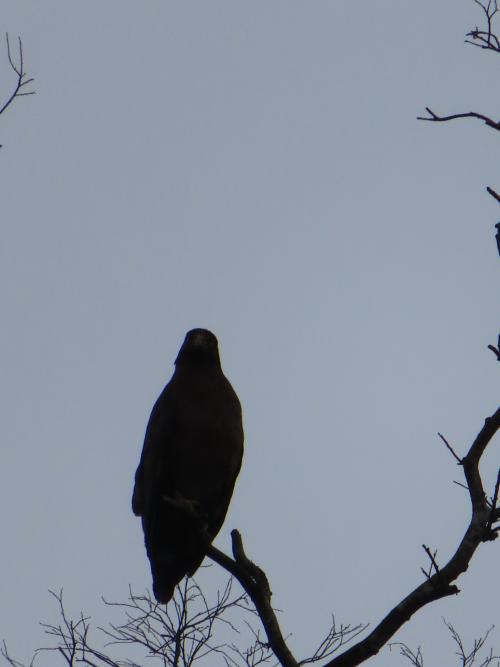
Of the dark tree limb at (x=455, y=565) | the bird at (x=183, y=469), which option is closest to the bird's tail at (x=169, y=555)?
the bird at (x=183, y=469)

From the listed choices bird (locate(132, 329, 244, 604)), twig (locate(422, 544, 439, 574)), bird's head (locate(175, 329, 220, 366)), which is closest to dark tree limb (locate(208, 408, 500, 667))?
twig (locate(422, 544, 439, 574))

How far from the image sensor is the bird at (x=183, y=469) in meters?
6.23

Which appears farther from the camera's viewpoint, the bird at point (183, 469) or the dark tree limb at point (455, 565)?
the bird at point (183, 469)

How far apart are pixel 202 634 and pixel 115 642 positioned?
0.69 m

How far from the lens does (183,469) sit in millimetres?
6273

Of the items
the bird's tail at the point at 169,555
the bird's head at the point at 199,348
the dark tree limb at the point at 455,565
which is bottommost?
the dark tree limb at the point at 455,565

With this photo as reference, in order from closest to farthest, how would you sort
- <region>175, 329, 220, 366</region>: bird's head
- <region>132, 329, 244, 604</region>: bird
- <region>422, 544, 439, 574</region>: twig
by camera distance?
<region>422, 544, 439, 574</region>: twig → <region>132, 329, 244, 604</region>: bird → <region>175, 329, 220, 366</region>: bird's head

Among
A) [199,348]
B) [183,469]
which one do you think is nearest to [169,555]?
[183,469]

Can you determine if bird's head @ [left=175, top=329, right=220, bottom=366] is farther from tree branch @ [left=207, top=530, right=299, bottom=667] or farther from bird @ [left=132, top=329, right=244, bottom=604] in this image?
tree branch @ [left=207, top=530, right=299, bottom=667]

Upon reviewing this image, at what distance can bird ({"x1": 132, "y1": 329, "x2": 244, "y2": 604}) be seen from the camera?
6227mm

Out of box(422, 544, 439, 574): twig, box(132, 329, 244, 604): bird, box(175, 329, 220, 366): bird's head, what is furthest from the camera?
box(175, 329, 220, 366): bird's head

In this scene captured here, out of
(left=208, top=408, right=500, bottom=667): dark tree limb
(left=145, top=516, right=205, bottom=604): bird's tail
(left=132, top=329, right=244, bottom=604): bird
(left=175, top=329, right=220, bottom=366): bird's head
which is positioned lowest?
(left=208, top=408, right=500, bottom=667): dark tree limb

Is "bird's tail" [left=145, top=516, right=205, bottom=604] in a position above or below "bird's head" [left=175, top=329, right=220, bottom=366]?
below

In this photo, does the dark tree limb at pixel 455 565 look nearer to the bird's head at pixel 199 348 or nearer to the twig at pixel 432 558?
the twig at pixel 432 558
